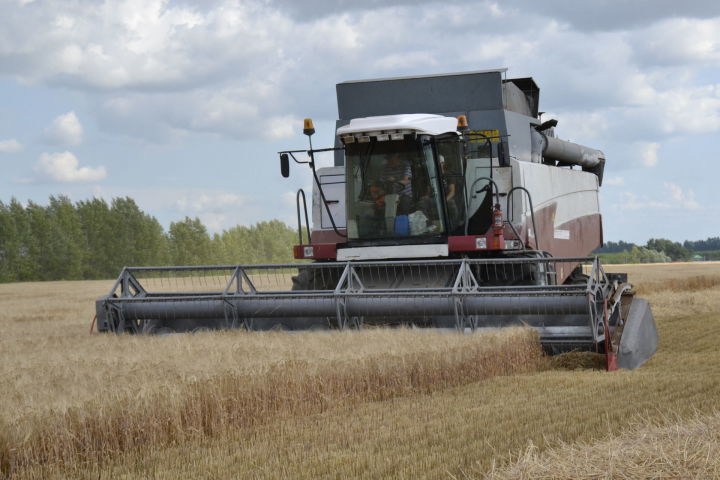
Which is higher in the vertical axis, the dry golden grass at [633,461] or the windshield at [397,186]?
the windshield at [397,186]

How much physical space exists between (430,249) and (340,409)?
3.08 metres

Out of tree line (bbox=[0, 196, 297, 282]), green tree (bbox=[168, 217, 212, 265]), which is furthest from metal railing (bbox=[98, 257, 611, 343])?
green tree (bbox=[168, 217, 212, 265])

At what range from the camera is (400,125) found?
8703 millimetres

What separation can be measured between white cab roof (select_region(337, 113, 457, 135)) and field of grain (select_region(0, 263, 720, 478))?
6.92ft

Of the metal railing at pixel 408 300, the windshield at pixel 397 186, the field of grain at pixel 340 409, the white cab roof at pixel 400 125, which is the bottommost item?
the field of grain at pixel 340 409

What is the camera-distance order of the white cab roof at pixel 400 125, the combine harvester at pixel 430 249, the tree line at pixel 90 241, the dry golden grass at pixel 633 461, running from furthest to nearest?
1. the tree line at pixel 90 241
2. the white cab roof at pixel 400 125
3. the combine harvester at pixel 430 249
4. the dry golden grass at pixel 633 461

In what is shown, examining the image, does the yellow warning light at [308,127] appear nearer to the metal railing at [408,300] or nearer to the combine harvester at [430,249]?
the combine harvester at [430,249]

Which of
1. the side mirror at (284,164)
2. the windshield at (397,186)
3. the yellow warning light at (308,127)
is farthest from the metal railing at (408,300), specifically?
the yellow warning light at (308,127)

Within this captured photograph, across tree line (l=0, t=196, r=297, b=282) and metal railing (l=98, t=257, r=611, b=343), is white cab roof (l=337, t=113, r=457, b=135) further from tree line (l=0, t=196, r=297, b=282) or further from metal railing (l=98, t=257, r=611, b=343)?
tree line (l=0, t=196, r=297, b=282)

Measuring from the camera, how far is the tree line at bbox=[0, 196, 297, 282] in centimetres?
4772

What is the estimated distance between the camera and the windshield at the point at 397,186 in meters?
8.92

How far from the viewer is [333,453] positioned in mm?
4656

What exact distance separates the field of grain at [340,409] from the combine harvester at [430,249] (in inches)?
18.4

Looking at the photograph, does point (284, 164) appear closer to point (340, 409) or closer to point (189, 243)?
point (340, 409)
